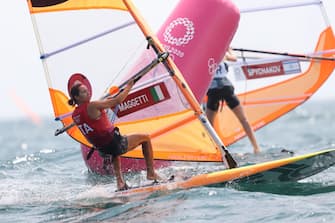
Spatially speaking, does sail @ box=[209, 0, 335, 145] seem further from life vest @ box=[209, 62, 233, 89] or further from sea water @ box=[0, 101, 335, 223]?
sea water @ box=[0, 101, 335, 223]

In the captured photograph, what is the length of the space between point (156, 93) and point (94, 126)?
1.27 metres

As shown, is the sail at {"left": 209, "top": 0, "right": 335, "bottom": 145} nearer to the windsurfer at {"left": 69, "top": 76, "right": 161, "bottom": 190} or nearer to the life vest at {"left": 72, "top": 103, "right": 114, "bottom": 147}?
the windsurfer at {"left": 69, "top": 76, "right": 161, "bottom": 190}

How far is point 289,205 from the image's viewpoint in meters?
6.93

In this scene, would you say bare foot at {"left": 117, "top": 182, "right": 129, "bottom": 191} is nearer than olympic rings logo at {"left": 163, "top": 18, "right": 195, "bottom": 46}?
Yes

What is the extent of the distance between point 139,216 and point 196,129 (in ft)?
9.03

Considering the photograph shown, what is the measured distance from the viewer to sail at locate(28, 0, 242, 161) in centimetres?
844

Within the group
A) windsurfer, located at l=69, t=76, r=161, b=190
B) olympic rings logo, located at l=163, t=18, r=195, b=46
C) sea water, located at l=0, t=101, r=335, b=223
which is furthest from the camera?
olympic rings logo, located at l=163, t=18, r=195, b=46

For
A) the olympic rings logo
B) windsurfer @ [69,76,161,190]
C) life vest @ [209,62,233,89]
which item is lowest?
windsurfer @ [69,76,161,190]

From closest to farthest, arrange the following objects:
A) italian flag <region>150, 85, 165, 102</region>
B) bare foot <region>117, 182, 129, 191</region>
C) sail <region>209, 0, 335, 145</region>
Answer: bare foot <region>117, 182, 129, 191</region> → italian flag <region>150, 85, 165, 102</region> → sail <region>209, 0, 335, 145</region>

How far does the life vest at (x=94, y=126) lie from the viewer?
7477 millimetres

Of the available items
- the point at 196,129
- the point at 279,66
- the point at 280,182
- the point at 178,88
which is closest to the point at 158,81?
the point at 178,88

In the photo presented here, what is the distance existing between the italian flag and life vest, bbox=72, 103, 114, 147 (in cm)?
110

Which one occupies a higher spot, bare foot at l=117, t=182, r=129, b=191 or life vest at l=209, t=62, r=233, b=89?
life vest at l=209, t=62, r=233, b=89

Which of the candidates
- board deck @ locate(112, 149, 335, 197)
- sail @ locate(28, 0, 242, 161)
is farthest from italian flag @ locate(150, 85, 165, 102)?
board deck @ locate(112, 149, 335, 197)
